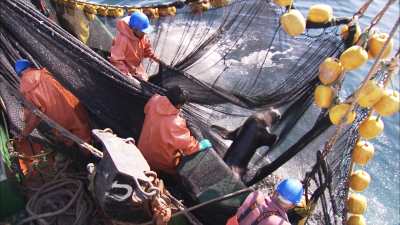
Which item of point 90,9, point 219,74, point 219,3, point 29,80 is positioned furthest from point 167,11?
point 29,80

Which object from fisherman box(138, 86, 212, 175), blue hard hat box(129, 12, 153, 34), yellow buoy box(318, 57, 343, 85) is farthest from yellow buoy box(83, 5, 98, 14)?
yellow buoy box(318, 57, 343, 85)

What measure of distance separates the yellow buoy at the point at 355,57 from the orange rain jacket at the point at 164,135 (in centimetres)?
194

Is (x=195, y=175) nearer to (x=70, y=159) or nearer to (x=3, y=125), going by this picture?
(x=70, y=159)

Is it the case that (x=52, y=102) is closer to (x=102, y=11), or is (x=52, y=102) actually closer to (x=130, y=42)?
(x=130, y=42)

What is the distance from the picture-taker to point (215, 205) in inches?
176

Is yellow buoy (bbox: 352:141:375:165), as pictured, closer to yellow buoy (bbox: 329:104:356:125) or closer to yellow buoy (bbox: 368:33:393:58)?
yellow buoy (bbox: 329:104:356:125)

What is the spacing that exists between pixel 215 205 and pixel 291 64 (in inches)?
109

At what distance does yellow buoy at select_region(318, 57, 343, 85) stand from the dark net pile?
2.57ft

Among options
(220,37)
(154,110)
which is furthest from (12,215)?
(220,37)

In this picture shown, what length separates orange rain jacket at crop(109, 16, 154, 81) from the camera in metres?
6.56

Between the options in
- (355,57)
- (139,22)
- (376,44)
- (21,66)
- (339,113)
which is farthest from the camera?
(139,22)

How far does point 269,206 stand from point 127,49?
3.72 meters

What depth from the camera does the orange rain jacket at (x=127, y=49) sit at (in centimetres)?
656

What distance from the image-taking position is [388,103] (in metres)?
3.80
